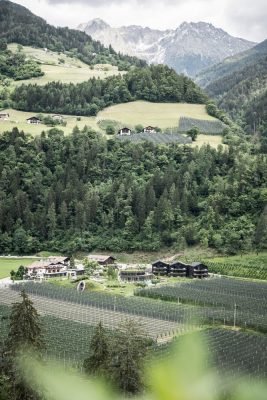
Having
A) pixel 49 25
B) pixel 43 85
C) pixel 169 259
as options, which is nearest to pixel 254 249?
pixel 169 259

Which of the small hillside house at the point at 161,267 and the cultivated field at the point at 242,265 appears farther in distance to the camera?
the small hillside house at the point at 161,267

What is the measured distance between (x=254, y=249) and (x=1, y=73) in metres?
70.1

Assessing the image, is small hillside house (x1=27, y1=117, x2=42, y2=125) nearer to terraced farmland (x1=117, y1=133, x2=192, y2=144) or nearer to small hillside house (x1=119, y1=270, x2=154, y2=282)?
terraced farmland (x1=117, y1=133, x2=192, y2=144)

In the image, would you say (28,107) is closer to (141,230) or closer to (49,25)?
(141,230)

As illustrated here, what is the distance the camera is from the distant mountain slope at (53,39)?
133750mm

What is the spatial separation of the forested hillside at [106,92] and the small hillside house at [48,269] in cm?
4226

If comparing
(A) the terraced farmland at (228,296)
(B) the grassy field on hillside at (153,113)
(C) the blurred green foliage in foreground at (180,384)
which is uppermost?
(B) the grassy field on hillside at (153,113)

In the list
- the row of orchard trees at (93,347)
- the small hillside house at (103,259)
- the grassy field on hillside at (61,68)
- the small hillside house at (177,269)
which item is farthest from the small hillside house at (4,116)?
the row of orchard trees at (93,347)

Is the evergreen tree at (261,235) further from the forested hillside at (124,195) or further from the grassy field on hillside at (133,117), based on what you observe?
the grassy field on hillside at (133,117)

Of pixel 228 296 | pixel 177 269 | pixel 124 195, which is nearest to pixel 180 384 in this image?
pixel 228 296

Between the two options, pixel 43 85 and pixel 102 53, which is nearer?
pixel 43 85

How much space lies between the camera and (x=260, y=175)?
66312 mm

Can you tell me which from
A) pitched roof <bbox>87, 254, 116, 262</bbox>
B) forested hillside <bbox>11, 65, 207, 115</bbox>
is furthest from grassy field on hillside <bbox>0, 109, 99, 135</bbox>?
pitched roof <bbox>87, 254, 116, 262</bbox>

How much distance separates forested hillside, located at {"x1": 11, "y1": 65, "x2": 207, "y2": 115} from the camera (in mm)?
95125
